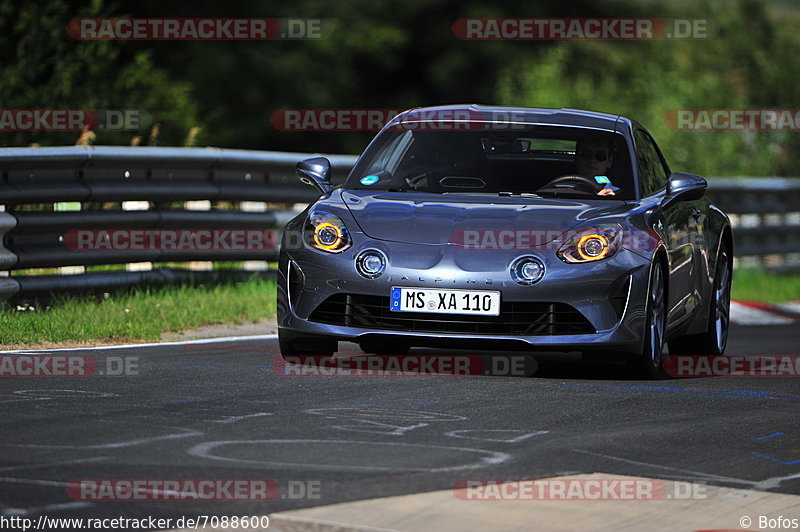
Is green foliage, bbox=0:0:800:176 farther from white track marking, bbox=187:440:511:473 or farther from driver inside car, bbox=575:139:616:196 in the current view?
white track marking, bbox=187:440:511:473

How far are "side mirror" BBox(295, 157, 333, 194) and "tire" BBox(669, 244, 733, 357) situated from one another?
260 centimetres

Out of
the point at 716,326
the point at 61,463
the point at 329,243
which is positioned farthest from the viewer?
the point at 716,326

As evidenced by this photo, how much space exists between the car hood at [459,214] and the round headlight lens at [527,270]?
14 centimetres

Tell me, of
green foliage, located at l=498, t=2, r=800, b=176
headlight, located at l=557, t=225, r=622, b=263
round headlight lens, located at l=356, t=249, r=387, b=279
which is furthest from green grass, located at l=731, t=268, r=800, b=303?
green foliage, located at l=498, t=2, r=800, b=176

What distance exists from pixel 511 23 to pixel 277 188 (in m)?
46.7

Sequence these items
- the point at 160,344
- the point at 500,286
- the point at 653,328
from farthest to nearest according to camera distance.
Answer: the point at 160,344 → the point at 653,328 → the point at 500,286

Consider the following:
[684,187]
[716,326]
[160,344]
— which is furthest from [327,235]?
[716,326]

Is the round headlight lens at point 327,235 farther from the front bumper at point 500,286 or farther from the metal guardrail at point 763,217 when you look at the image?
the metal guardrail at point 763,217

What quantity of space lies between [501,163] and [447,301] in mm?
1532

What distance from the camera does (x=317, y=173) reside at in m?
10.2

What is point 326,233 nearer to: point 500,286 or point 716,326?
point 500,286

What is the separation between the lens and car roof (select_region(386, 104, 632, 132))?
10.6 metres

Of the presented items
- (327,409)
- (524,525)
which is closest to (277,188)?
(327,409)

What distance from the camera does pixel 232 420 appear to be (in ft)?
23.9
